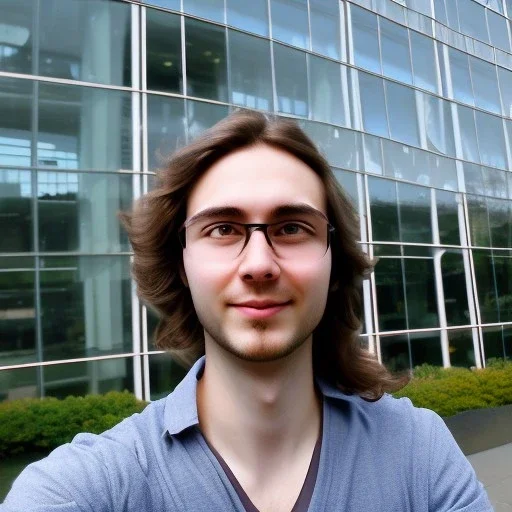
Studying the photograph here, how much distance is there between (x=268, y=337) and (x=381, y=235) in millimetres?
12655

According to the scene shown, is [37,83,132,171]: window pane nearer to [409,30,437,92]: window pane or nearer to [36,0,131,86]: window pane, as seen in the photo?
[36,0,131,86]: window pane

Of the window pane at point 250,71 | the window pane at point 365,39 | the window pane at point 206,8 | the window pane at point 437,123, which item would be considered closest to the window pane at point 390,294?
the window pane at point 437,123

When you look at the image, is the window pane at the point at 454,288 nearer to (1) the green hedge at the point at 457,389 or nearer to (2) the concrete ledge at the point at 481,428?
(1) the green hedge at the point at 457,389

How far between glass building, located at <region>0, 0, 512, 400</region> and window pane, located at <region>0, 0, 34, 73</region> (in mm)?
33

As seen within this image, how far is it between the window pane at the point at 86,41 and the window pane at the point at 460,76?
1062 cm

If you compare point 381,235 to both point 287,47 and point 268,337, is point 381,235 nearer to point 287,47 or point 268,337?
point 287,47

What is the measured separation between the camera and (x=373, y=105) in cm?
1407

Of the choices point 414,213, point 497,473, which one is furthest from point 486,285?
point 497,473

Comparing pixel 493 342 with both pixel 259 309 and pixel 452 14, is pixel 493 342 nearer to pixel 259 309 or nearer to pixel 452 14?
pixel 452 14

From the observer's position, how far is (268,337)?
52.4 inches

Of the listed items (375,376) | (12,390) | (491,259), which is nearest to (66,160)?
(12,390)

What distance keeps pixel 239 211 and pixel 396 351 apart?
12.7 meters

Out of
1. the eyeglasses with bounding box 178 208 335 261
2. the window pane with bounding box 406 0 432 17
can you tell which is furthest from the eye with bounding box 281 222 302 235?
the window pane with bounding box 406 0 432 17

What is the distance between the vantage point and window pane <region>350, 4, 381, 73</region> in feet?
46.2
